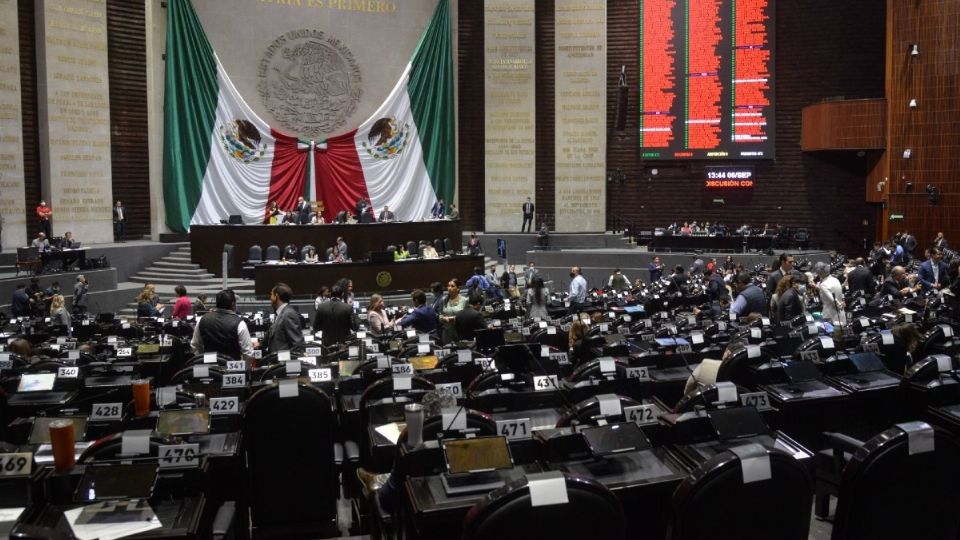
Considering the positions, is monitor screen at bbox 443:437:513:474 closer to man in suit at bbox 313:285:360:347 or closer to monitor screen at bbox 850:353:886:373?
monitor screen at bbox 850:353:886:373

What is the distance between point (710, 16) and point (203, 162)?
46.1ft

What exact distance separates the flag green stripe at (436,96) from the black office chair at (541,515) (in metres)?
22.2

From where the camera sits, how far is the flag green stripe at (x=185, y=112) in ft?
69.7

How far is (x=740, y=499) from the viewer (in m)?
2.57

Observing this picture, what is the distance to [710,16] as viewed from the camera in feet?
75.6

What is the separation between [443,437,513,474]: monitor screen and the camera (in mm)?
3064

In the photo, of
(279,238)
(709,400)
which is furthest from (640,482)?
(279,238)

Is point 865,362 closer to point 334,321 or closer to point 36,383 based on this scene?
point 36,383

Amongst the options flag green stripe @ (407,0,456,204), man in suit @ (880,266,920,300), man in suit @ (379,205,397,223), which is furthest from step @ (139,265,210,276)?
man in suit @ (880,266,920,300)

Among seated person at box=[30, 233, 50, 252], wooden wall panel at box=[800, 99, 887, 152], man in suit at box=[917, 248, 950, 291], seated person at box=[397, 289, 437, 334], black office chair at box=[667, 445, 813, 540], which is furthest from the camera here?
wooden wall panel at box=[800, 99, 887, 152]

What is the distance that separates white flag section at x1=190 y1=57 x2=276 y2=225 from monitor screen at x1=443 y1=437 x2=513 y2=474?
20.0 m

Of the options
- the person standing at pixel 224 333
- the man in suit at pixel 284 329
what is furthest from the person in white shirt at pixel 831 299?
the person standing at pixel 224 333

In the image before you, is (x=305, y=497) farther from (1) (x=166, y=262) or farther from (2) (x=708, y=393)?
(1) (x=166, y=262)

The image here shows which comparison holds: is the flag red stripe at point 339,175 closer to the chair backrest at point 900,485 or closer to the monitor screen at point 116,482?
the monitor screen at point 116,482
